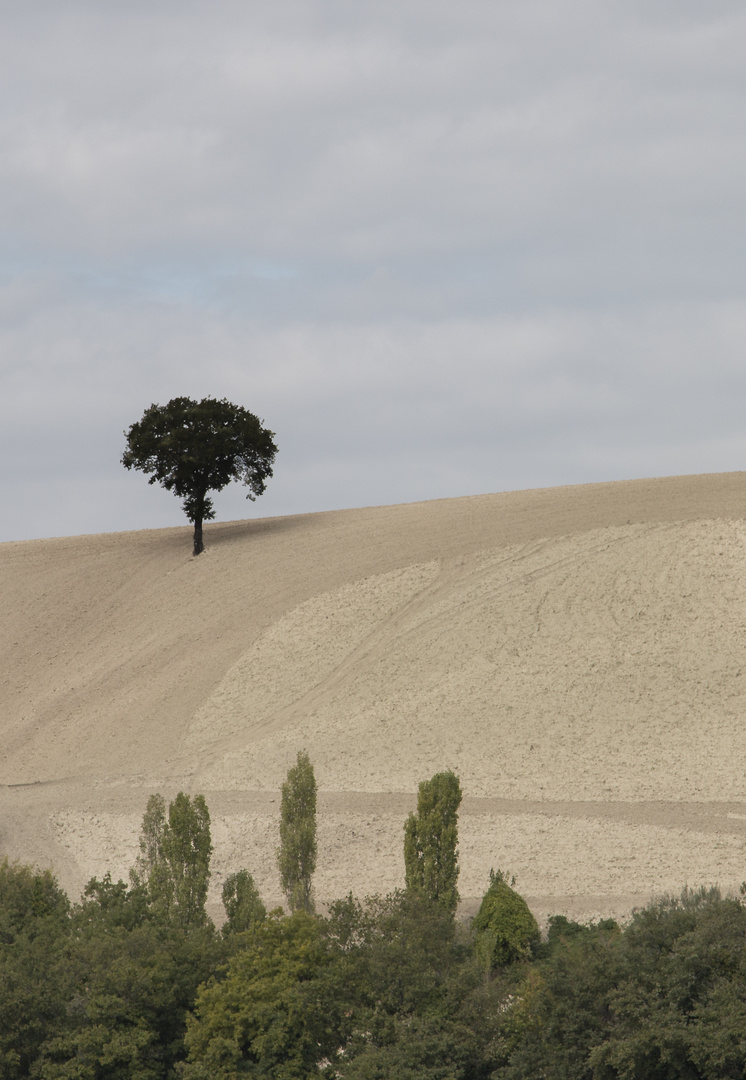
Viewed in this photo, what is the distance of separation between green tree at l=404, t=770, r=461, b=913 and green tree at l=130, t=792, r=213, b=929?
199 inches

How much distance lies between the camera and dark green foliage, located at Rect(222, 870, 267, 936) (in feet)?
87.3

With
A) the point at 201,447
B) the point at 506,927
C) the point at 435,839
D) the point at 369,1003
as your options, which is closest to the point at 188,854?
the point at 435,839

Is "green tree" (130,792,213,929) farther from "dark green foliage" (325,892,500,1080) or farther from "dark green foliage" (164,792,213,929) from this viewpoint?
"dark green foliage" (325,892,500,1080)

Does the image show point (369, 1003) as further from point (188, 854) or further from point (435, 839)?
point (188, 854)

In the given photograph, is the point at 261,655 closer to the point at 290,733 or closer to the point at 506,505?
the point at 290,733

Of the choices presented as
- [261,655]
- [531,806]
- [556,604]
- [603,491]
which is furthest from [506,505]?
[531,806]

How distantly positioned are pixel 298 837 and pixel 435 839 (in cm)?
373

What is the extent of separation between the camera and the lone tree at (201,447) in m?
64.2

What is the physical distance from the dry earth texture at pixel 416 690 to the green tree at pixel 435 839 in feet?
9.05

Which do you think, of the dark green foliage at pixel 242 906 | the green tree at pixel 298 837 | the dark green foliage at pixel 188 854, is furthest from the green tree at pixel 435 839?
the dark green foliage at pixel 188 854

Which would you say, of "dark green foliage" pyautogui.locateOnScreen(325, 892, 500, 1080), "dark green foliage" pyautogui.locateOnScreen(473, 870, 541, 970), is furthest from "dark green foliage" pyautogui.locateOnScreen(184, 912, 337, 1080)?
"dark green foliage" pyautogui.locateOnScreen(473, 870, 541, 970)

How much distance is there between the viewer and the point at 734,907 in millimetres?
21938

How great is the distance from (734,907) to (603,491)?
4810cm

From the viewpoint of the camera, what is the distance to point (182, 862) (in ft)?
99.2
